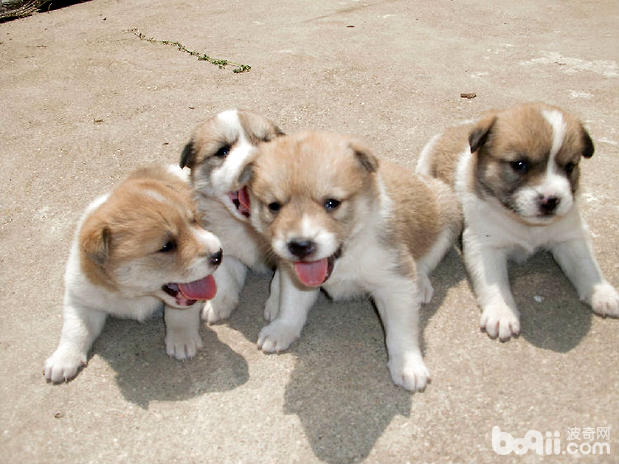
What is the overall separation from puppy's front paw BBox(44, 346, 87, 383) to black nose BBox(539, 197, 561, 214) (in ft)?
11.0

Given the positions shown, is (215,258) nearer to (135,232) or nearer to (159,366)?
(135,232)

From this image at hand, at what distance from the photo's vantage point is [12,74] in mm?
8492

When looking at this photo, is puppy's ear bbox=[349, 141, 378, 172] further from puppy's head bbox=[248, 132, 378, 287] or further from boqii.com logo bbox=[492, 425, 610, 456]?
boqii.com logo bbox=[492, 425, 610, 456]

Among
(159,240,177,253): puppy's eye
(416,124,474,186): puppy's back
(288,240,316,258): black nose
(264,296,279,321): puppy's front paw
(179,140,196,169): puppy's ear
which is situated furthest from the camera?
(416,124,474,186): puppy's back

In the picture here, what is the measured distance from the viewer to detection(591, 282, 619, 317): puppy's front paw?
3855 mm

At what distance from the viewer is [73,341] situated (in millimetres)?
3934

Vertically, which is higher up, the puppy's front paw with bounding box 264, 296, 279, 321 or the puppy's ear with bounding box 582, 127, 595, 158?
the puppy's ear with bounding box 582, 127, 595, 158

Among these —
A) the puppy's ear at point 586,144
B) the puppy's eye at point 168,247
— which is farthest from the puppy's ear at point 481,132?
the puppy's eye at point 168,247

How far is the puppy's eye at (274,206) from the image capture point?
331 cm

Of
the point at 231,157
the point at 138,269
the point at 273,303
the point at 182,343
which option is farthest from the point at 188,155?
the point at 182,343

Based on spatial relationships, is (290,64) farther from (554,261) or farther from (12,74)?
(554,261)

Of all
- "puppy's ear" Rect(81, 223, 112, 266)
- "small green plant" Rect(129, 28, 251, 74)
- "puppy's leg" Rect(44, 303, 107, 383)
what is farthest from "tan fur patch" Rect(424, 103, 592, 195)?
"small green plant" Rect(129, 28, 251, 74)

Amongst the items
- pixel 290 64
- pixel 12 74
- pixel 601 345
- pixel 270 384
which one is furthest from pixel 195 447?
pixel 12 74

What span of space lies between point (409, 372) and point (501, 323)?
789 mm
